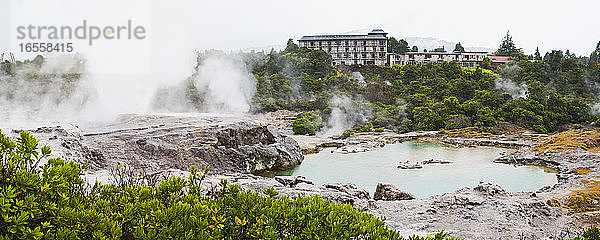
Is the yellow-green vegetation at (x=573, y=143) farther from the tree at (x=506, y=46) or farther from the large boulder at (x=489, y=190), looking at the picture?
the tree at (x=506, y=46)

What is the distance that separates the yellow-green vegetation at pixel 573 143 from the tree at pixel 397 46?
40252 millimetres

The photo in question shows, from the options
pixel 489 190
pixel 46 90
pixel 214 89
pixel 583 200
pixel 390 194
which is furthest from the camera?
pixel 214 89

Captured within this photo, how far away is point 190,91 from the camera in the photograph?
78.6 feet

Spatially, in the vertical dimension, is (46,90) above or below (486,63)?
below

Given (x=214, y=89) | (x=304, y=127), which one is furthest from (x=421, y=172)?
(x=214, y=89)

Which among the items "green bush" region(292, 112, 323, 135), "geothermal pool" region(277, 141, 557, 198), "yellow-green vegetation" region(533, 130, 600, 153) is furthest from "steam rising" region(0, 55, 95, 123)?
"yellow-green vegetation" region(533, 130, 600, 153)

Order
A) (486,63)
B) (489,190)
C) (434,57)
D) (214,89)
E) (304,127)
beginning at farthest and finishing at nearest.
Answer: (434,57), (486,63), (214,89), (304,127), (489,190)

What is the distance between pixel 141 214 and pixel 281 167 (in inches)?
424

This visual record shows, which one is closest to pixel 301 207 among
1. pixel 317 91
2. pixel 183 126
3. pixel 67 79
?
pixel 183 126

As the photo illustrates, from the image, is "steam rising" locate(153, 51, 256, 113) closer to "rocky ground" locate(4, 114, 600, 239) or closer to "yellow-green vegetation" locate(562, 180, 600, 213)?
"rocky ground" locate(4, 114, 600, 239)

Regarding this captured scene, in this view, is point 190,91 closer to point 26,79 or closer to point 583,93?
point 26,79

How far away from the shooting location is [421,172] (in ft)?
44.5

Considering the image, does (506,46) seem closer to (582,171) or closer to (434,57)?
(434,57)

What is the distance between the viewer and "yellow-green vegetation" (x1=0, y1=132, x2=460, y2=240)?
8.30 feet
